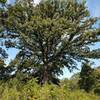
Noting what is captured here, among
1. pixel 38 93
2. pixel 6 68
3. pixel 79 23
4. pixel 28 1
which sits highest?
pixel 28 1

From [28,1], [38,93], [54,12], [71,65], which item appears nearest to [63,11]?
[54,12]

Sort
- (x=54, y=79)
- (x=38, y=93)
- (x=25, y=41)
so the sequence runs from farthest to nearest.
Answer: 1. (x=54, y=79)
2. (x=25, y=41)
3. (x=38, y=93)

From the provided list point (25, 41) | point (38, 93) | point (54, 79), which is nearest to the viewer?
point (38, 93)

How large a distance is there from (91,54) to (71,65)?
10.9ft

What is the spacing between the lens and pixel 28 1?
4053cm

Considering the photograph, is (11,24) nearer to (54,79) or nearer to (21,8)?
(21,8)

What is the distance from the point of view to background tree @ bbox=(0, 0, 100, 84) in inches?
1542

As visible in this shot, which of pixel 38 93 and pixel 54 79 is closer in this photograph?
pixel 38 93

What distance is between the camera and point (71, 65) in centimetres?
4159

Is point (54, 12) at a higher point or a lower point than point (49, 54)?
higher

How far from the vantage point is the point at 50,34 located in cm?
3866

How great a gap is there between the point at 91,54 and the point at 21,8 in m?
10.8

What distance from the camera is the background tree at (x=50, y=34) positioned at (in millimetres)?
39156

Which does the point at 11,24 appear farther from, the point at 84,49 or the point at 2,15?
the point at 84,49
